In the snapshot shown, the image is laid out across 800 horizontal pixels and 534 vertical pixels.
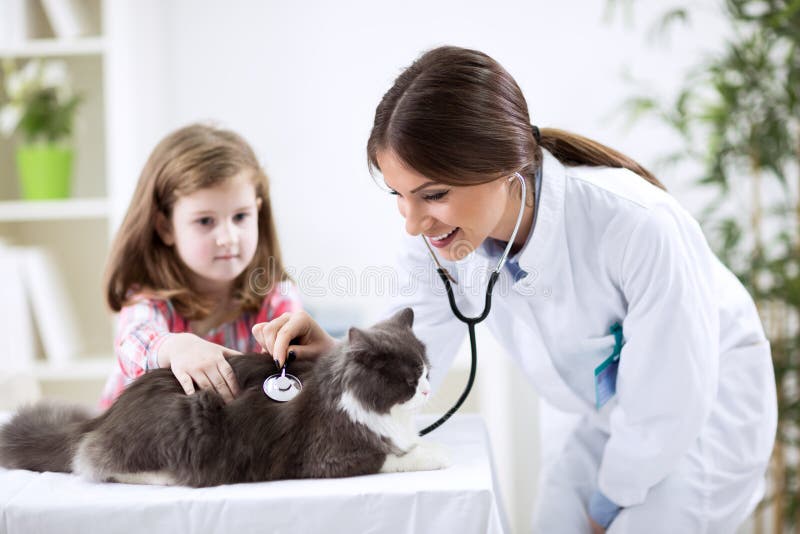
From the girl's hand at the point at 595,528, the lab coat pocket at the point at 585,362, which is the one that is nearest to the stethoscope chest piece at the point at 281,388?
the lab coat pocket at the point at 585,362

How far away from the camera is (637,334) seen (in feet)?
3.65

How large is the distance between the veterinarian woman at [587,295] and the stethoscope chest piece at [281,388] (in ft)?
0.18

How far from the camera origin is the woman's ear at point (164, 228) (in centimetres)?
125

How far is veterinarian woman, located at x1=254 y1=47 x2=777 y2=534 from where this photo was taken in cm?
101

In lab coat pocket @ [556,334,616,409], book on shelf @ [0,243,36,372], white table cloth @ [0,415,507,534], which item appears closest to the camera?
white table cloth @ [0,415,507,534]

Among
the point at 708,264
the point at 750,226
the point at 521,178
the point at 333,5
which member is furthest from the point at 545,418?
the point at 333,5

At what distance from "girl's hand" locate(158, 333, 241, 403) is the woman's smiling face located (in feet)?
1.02

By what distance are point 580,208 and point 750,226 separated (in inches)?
48.8

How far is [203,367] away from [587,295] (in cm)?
61

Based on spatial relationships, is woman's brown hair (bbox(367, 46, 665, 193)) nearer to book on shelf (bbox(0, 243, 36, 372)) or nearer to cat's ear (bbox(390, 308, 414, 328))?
cat's ear (bbox(390, 308, 414, 328))

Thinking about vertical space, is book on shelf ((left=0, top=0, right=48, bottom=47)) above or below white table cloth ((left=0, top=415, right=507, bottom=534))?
above

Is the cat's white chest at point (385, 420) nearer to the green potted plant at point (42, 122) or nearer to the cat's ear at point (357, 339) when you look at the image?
the cat's ear at point (357, 339)

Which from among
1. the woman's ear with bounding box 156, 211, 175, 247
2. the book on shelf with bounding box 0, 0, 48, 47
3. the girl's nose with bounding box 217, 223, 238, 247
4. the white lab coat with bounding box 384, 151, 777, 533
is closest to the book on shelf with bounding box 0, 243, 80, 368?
the book on shelf with bounding box 0, 0, 48, 47

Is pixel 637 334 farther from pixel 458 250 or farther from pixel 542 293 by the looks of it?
pixel 458 250
